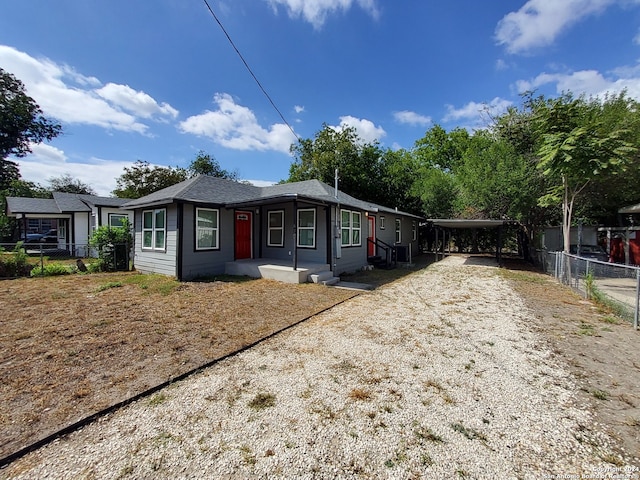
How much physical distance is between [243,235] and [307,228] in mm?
2595

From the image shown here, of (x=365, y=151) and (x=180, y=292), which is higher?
(x=365, y=151)

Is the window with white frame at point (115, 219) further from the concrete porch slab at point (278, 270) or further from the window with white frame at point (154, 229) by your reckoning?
the concrete porch slab at point (278, 270)

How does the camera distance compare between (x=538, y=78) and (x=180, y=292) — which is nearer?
(x=180, y=292)

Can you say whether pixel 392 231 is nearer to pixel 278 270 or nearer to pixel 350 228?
pixel 350 228

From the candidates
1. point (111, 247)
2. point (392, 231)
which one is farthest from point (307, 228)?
point (111, 247)

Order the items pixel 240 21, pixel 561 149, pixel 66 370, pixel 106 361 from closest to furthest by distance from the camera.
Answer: pixel 66 370, pixel 106 361, pixel 240 21, pixel 561 149

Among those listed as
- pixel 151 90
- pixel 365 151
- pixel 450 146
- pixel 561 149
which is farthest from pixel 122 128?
pixel 450 146

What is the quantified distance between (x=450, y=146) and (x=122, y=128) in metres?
Result: 29.0

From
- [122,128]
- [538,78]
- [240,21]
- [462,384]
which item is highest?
[538,78]

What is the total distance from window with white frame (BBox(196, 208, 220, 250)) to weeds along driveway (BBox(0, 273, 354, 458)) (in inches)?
69.4

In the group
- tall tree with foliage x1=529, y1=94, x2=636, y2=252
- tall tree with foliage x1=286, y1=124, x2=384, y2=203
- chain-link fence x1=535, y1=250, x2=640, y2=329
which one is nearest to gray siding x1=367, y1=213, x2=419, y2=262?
tall tree with foliage x1=286, y1=124, x2=384, y2=203

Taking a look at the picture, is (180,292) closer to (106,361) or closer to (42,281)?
(106,361)

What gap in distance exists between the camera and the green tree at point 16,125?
2350cm

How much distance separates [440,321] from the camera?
17.5ft
